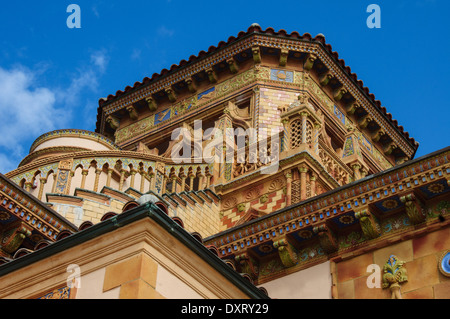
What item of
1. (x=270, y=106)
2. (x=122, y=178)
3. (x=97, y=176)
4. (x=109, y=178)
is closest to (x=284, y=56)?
(x=270, y=106)

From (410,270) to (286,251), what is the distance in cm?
224

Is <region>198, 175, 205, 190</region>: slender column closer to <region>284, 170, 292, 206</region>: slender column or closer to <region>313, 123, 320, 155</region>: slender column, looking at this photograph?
<region>284, 170, 292, 206</region>: slender column

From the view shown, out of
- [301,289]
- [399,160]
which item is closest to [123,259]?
[301,289]

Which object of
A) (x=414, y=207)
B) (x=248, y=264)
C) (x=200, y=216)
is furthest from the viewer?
(x=200, y=216)

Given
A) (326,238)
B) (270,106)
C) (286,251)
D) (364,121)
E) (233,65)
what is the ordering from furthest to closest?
1. (364,121)
2. (233,65)
3. (270,106)
4. (286,251)
5. (326,238)

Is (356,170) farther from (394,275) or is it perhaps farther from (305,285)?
(394,275)

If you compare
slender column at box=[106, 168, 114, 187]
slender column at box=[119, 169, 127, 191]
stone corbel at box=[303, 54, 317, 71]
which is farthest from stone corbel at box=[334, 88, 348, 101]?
slender column at box=[106, 168, 114, 187]

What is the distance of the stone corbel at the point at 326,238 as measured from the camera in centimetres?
1548

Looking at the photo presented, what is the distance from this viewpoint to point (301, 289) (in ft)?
51.1

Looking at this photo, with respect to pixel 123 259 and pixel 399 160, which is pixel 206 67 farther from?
pixel 123 259

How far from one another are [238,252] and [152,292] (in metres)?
6.54

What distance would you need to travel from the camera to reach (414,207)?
14773 mm

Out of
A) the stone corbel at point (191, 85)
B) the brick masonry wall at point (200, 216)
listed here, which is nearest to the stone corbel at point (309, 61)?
the stone corbel at point (191, 85)

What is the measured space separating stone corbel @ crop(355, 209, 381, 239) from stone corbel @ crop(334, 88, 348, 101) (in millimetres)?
12690
